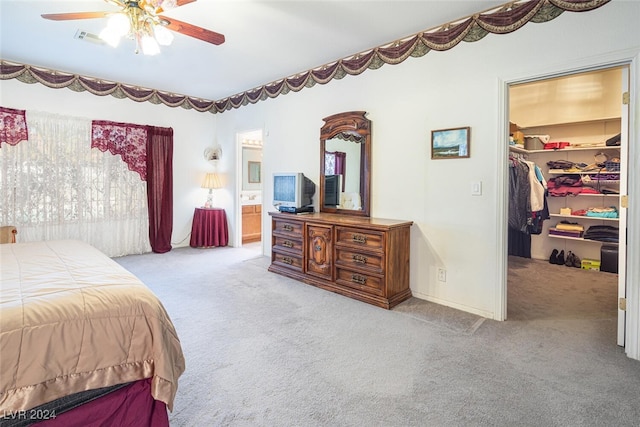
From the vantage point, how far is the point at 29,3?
8.89 feet

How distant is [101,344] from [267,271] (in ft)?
9.74

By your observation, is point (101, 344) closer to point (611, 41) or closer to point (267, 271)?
point (267, 271)

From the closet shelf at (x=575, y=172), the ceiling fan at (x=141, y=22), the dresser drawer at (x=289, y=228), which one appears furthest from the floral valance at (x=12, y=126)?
the closet shelf at (x=575, y=172)

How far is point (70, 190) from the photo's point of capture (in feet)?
15.0

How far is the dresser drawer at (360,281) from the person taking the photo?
3158 millimetres

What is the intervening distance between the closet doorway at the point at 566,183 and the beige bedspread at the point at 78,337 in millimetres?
3584

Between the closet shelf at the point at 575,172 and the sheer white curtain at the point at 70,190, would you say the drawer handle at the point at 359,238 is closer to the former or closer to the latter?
the closet shelf at the point at 575,172

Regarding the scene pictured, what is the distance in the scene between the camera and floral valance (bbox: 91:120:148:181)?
4.75 meters

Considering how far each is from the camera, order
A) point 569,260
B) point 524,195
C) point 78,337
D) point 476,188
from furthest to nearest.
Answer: point 569,260 < point 524,195 < point 476,188 < point 78,337

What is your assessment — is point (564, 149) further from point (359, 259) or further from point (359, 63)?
point (359, 259)

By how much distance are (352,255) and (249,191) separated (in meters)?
3.50

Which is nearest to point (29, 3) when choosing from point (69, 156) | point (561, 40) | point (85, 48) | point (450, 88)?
point (85, 48)

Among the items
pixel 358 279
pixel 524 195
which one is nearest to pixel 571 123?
pixel 524 195

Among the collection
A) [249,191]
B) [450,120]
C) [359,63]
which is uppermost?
[359,63]
